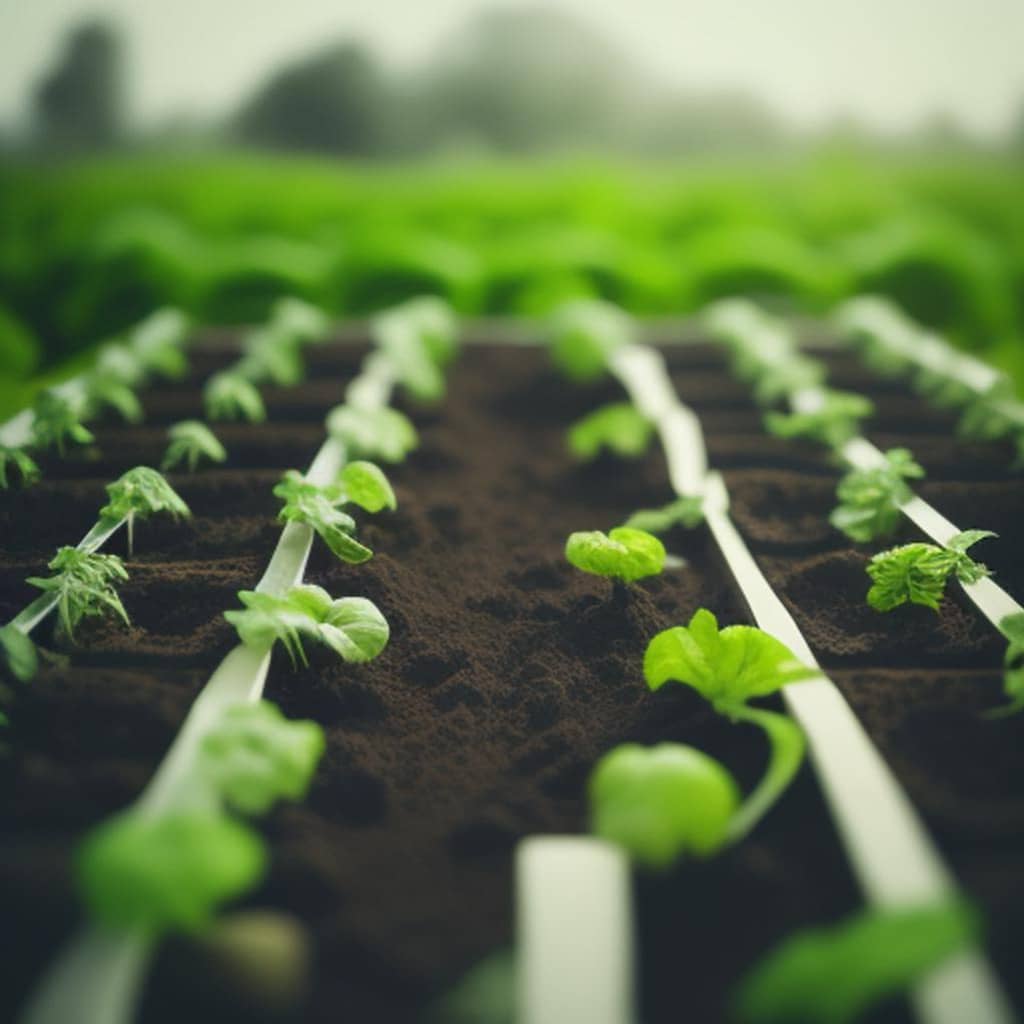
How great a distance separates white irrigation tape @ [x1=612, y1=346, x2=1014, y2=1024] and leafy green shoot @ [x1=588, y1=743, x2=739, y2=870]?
0.47ft

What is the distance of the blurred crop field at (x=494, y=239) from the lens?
316 centimetres

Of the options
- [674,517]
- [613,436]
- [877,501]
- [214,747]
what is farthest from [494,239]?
[214,747]

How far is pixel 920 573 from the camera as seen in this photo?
146 cm

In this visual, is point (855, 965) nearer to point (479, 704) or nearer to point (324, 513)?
point (479, 704)

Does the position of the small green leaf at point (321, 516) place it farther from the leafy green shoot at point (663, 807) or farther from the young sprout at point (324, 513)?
the leafy green shoot at point (663, 807)

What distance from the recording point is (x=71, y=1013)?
31.8 inches

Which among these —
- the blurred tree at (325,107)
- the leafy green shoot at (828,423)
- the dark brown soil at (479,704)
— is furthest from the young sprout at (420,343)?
the blurred tree at (325,107)

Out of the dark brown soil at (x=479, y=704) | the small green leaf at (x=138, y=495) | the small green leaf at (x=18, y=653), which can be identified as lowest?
the dark brown soil at (x=479, y=704)

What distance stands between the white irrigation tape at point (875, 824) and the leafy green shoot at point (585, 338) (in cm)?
119

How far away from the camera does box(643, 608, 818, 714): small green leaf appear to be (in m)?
1.22

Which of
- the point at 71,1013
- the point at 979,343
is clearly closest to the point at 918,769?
the point at 71,1013

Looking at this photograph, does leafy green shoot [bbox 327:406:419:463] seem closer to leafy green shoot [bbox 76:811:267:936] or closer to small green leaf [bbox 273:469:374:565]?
small green leaf [bbox 273:469:374:565]

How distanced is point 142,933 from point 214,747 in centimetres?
20

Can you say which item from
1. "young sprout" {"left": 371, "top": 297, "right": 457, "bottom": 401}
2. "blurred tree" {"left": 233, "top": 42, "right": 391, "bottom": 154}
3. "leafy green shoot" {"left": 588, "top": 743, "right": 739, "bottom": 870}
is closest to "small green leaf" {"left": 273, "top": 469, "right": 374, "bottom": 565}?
"leafy green shoot" {"left": 588, "top": 743, "right": 739, "bottom": 870}
